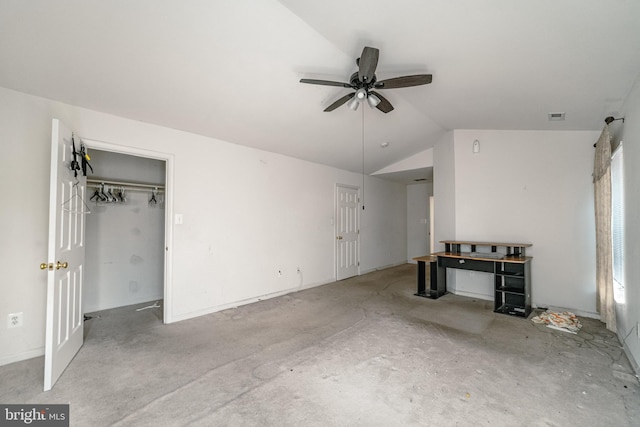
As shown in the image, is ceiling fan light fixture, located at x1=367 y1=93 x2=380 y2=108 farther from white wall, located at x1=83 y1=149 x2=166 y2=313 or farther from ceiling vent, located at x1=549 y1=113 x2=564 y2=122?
white wall, located at x1=83 y1=149 x2=166 y2=313

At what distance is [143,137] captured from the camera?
314cm

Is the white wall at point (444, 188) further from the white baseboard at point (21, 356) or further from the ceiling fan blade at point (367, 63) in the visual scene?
the white baseboard at point (21, 356)

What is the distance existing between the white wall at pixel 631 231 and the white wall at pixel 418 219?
15.6ft

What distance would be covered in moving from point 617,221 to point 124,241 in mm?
6206

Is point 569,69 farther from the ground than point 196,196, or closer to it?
farther from the ground

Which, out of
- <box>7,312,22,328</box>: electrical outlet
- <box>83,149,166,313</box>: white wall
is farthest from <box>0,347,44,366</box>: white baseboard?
<box>83,149,166,313</box>: white wall

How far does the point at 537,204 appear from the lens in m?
3.99

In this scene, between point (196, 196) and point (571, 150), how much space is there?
199 inches

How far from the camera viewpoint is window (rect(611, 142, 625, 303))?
2922mm

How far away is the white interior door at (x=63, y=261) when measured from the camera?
80.7 inches

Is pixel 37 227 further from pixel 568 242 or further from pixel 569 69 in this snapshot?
pixel 568 242

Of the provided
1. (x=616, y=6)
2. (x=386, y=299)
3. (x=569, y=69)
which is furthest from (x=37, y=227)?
(x=569, y=69)

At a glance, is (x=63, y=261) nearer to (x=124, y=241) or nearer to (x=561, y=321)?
(x=124, y=241)

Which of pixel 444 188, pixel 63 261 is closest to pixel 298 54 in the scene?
pixel 63 261
